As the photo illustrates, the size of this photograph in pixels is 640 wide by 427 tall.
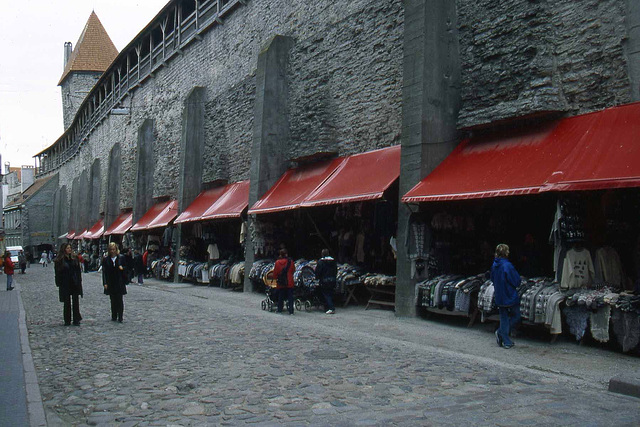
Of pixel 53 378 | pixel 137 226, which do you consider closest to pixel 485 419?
pixel 53 378

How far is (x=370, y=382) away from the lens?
6.33m

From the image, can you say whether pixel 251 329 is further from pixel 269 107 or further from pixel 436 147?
pixel 269 107

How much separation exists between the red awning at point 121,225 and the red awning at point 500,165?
80.0 feet

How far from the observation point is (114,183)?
130 feet

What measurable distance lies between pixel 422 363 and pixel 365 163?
24.2 ft

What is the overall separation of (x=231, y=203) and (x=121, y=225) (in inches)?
667

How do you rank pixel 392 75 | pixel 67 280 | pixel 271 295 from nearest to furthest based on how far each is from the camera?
pixel 67 280
pixel 271 295
pixel 392 75

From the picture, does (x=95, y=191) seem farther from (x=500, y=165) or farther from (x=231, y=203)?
(x=500, y=165)

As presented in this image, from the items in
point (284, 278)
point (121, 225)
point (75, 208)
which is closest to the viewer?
point (284, 278)

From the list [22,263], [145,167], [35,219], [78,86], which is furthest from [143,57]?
[35,219]

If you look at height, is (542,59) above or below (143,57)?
below

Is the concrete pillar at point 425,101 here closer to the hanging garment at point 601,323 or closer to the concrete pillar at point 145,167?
the hanging garment at point 601,323

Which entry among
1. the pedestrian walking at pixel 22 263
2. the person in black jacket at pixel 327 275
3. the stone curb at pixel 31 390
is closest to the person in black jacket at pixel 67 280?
the stone curb at pixel 31 390

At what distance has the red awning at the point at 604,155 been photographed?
25.1 feet
